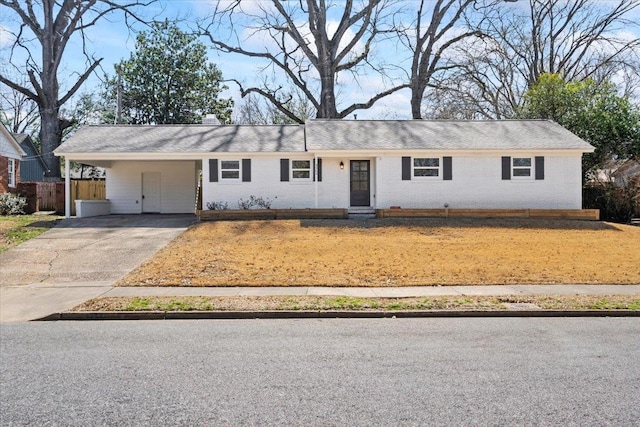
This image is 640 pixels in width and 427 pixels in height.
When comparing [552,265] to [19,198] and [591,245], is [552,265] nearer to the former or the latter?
[591,245]

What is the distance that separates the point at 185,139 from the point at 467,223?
13329 millimetres

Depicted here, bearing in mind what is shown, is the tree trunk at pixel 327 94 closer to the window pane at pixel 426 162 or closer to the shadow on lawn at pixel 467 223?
the window pane at pixel 426 162

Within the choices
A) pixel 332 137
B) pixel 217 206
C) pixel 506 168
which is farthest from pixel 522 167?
pixel 217 206

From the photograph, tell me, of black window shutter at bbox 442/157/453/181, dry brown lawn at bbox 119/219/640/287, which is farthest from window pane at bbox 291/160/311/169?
black window shutter at bbox 442/157/453/181

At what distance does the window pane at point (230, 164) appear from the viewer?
22078mm

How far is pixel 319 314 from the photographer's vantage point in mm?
8320

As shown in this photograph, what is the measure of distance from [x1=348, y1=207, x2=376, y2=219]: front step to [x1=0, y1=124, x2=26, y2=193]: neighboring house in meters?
19.4

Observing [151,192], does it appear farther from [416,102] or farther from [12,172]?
[416,102]

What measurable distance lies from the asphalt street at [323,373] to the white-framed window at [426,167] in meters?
14.3

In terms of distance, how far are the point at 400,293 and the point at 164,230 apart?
11321 millimetres

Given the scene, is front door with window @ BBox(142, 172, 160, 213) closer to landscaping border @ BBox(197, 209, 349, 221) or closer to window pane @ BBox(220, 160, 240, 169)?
window pane @ BBox(220, 160, 240, 169)

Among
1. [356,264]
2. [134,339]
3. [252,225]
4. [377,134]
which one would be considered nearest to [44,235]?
[252,225]

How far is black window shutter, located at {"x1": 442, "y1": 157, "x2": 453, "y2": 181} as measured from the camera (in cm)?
2169

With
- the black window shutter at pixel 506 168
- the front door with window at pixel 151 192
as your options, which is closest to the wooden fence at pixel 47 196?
the front door with window at pixel 151 192
